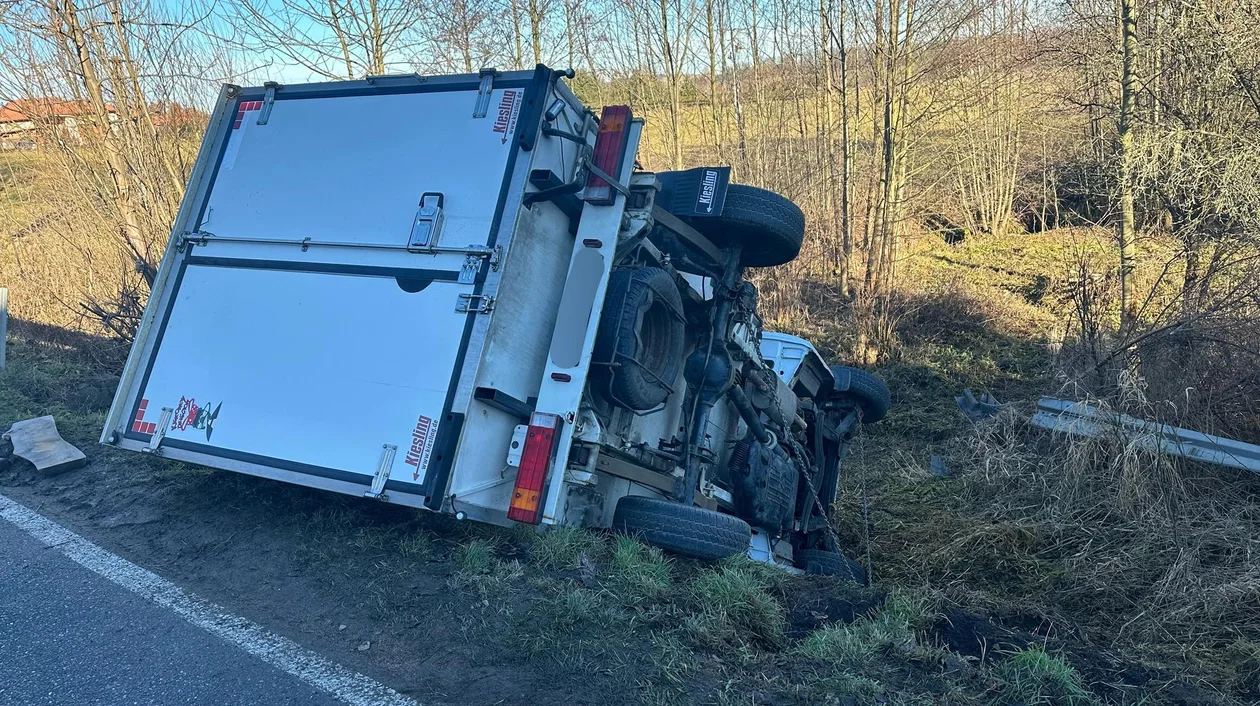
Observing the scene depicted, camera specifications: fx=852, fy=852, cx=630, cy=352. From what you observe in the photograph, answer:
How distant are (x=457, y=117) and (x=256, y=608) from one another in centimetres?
231

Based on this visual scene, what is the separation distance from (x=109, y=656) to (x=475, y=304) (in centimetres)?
186

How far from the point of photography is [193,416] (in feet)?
13.0

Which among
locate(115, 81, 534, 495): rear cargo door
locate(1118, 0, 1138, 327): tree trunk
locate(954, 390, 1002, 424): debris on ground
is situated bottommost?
locate(115, 81, 534, 495): rear cargo door

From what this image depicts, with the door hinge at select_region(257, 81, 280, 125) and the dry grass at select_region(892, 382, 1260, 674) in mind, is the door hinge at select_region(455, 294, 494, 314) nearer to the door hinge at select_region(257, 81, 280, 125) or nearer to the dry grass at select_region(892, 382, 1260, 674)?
the door hinge at select_region(257, 81, 280, 125)

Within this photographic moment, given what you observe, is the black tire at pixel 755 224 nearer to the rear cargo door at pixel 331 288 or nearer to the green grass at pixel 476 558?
the rear cargo door at pixel 331 288

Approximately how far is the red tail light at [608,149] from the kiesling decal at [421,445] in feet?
4.25

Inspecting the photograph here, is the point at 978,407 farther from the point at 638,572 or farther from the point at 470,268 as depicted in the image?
the point at 470,268

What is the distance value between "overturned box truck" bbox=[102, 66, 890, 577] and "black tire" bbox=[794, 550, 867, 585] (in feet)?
5.39

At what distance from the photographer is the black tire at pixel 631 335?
12.9 feet

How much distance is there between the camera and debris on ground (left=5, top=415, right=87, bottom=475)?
498cm

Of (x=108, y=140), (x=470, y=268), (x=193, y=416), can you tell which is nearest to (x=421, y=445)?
(x=470, y=268)

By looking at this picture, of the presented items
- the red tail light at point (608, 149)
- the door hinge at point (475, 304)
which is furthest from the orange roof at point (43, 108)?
the door hinge at point (475, 304)

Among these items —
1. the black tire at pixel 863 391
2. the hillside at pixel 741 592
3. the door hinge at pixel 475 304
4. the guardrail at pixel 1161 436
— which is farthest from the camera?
the black tire at pixel 863 391

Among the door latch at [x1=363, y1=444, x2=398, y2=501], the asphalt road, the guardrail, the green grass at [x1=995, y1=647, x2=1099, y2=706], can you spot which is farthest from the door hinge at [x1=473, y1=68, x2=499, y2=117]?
the guardrail
